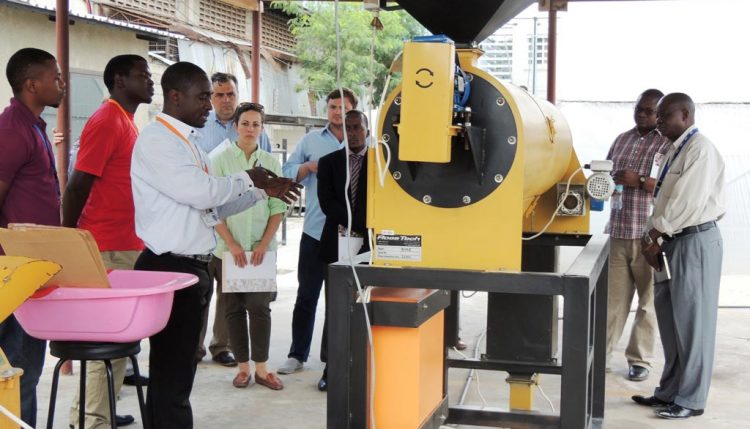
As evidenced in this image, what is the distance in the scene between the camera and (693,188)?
4.42m

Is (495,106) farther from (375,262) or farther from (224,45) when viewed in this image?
(224,45)

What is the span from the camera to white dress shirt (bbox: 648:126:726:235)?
442 centimetres

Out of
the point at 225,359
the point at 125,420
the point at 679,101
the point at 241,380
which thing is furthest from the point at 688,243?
the point at 125,420

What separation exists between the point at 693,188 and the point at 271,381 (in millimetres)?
2612

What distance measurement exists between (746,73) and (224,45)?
43.5 ft

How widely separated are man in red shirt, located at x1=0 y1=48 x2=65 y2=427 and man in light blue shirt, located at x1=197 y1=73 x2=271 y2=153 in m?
1.99

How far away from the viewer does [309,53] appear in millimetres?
22141

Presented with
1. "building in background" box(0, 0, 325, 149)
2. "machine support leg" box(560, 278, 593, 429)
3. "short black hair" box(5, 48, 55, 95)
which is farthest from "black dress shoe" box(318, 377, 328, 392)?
"building in background" box(0, 0, 325, 149)

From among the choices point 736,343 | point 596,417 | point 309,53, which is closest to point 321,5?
point 309,53

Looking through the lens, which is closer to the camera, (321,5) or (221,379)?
(221,379)

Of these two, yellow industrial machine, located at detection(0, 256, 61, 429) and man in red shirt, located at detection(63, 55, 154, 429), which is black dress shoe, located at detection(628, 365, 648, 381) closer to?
man in red shirt, located at detection(63, 55, 154, 429)

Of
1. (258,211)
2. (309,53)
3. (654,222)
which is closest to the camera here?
(654,222)

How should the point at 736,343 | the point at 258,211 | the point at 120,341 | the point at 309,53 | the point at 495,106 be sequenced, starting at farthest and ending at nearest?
1. the point at 309,53
2. the point at 736,343
3. the point at 258,211
4. the point at 120,341
5. the point at 495,106

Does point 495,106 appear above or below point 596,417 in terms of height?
above
